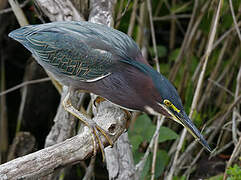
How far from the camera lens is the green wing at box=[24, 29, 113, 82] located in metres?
1.67

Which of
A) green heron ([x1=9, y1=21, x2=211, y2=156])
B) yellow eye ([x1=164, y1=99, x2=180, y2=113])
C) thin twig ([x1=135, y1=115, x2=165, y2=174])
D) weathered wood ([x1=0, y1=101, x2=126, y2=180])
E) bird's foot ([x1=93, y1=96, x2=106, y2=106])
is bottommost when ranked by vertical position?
thin twig ([x1=135, y1=115, x2=165, y2=174])

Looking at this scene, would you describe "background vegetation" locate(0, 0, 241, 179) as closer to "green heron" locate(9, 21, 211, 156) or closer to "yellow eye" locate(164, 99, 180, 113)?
"green heron" locate(9, 21, 211, 156)

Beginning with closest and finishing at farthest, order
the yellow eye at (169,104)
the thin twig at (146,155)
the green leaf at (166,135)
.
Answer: the yellow eye at (169,104)
the thin twig at (146,155)
the green leaf at (166,135)

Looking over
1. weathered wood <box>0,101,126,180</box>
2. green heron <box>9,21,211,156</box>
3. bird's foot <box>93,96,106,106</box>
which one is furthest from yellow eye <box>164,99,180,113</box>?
bird's foot <box>93,96,106,106</box>

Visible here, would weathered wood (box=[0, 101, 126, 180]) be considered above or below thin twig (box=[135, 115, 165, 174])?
above

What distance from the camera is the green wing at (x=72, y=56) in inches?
65.6

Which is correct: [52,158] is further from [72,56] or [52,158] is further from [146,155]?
[146,155]

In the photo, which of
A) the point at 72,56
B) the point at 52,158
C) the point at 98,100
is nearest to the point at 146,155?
the point at 98,100

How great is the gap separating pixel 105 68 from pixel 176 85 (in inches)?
55.0

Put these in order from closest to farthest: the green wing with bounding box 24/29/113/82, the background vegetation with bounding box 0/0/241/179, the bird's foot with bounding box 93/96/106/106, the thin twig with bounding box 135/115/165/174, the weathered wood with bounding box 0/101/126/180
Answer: the weathered wood with bounding box 0/101/126/180 < the green wing with bounding box 24/29/113/82 < the bird's foot with bounding box 93/96/106/106 < the thin twig with bounding box 135/115/165/174 < the background vegetation with bounding box 0/0/241/179

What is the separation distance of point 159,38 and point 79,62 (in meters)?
2.15

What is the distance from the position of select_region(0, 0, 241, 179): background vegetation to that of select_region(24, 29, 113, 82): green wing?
17.6 inches

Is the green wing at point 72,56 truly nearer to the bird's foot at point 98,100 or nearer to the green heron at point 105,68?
the green heron at point 105,68

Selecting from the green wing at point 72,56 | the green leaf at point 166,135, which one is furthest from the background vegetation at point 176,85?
the green wing at point 72,56
